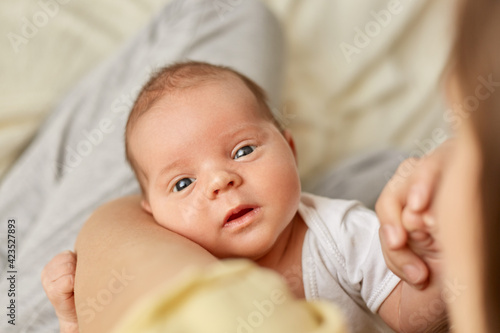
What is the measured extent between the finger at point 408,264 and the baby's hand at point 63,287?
53 centimetres

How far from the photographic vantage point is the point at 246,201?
35.0 inches

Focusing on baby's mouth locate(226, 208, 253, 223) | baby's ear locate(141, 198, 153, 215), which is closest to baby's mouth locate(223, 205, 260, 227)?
baby's mouth locate(226, 208, 253, 223)

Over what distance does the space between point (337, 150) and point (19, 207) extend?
97cm

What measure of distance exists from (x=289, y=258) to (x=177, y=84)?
381 millimetres

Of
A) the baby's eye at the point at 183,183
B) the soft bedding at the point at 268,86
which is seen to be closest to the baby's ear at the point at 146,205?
the baby's eye at the point at 183,183

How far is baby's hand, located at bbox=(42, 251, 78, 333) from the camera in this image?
0.92 m

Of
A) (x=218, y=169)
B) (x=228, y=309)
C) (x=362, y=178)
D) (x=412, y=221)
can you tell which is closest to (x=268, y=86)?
(x=362, y=178)

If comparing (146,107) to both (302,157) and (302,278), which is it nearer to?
(302,278)

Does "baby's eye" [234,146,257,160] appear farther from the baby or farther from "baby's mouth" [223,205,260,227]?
"baby's mouth" [223,205,260,227]

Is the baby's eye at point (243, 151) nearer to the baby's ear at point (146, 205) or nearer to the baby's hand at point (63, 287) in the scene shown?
the baby's ear at point (146, 205)

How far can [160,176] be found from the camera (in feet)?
3.18

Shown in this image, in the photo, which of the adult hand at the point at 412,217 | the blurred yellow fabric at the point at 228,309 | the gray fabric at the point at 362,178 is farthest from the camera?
the gray fabric at the point at 362,178

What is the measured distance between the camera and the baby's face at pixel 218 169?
891 mm

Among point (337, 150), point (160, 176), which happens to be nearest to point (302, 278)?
point (160, 176)
